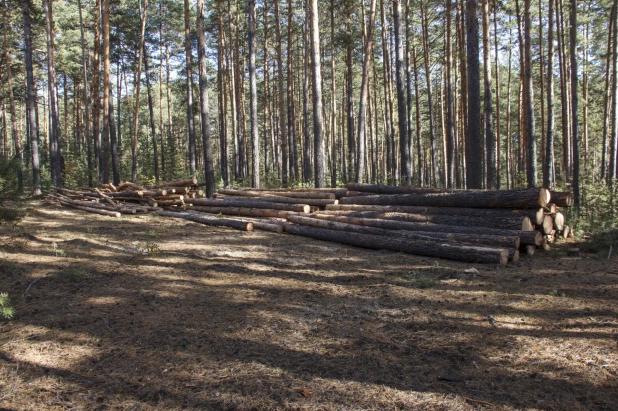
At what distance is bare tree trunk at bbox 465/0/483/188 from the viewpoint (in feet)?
35.5

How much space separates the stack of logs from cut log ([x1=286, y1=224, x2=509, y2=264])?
2 cm

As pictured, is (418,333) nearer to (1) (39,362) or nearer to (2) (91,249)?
(1) (39,362)

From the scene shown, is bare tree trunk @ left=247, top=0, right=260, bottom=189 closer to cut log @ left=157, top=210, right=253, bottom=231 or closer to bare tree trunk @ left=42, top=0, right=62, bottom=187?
cut log @ left=157, top=210, right=253, bottom=231

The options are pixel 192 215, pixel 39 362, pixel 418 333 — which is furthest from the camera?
pixel 192 215

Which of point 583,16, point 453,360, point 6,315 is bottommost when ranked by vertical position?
point 453,360

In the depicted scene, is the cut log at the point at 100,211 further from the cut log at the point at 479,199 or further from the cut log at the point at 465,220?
the cut log at the point at 479,199

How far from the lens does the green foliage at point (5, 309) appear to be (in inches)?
171

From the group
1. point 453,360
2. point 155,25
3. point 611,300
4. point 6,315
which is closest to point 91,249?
point 6,315

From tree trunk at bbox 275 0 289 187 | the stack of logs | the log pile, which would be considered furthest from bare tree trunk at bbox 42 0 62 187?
the log pile

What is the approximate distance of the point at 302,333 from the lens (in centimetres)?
431

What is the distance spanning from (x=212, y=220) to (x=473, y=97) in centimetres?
782

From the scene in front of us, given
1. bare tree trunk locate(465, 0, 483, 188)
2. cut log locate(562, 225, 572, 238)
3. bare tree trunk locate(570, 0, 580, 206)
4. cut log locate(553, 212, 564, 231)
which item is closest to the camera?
Result: cut log locate(553, 212, 564, 231)

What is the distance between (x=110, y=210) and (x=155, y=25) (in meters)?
24.3

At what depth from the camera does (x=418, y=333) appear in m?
4.30
